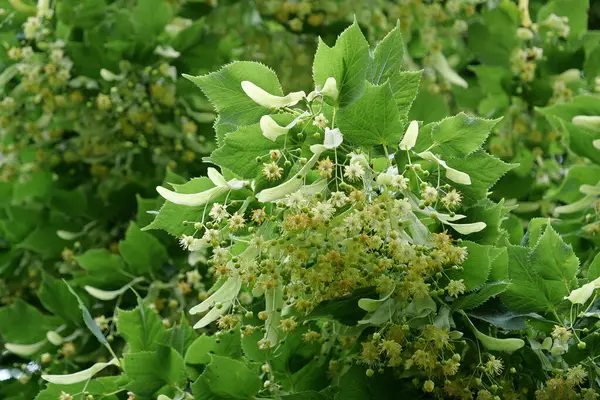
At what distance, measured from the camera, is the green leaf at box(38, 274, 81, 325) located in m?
1.73

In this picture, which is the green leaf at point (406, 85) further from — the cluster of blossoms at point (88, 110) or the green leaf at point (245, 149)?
the cluster of blossoms at point (88, 110)

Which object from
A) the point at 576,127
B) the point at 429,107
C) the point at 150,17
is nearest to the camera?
the point at 576,127

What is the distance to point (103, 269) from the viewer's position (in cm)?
174

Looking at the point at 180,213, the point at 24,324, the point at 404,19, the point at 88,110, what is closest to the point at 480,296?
the point at 180,213

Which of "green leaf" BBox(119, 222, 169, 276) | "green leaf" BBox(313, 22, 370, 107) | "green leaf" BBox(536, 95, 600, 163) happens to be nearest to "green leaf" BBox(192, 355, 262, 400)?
"green leaf" BBox(313, 22, 370, 107)

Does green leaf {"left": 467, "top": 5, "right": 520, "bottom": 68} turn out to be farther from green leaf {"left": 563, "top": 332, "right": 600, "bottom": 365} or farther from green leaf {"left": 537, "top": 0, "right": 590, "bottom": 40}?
green leaf {"left": 563, "top": 332, "right": 600, "bottom": 365}

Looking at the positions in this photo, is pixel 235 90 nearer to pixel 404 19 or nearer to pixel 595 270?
pixel 595 270

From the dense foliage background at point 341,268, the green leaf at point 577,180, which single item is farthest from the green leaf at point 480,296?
the green leaf at point 577,180

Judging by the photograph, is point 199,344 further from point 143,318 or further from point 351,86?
point 351,86

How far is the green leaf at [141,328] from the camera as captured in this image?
1265 mm

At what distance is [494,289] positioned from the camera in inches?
41.0

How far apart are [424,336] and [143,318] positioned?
1.46ft

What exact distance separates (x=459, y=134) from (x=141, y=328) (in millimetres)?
540

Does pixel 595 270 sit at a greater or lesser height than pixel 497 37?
greater
